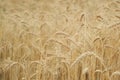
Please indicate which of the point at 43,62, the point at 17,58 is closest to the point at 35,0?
the point at 17,58

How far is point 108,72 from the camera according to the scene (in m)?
1.24

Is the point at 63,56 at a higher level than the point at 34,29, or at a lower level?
lower

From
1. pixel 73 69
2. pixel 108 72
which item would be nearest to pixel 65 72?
pixel 73 69

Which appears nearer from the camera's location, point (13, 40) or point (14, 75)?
point (14, 75)

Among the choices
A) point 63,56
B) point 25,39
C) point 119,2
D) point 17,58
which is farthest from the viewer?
point 119,2

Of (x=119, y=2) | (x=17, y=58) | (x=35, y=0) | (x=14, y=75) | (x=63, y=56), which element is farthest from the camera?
(x=35, y=0)

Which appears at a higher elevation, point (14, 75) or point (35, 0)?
point (35, 0)

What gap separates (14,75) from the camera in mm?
1533

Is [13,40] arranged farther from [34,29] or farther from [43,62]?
[43,62]

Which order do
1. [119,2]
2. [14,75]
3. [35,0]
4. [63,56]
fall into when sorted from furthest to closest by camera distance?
[35,0]
[119,2]
[14,75]
[63,56]

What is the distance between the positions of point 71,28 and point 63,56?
681 mm

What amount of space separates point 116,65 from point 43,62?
0.39 meters

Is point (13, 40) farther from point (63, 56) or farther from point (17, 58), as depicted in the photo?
point (63, 56)

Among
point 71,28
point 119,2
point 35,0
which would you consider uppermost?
point 35,0
